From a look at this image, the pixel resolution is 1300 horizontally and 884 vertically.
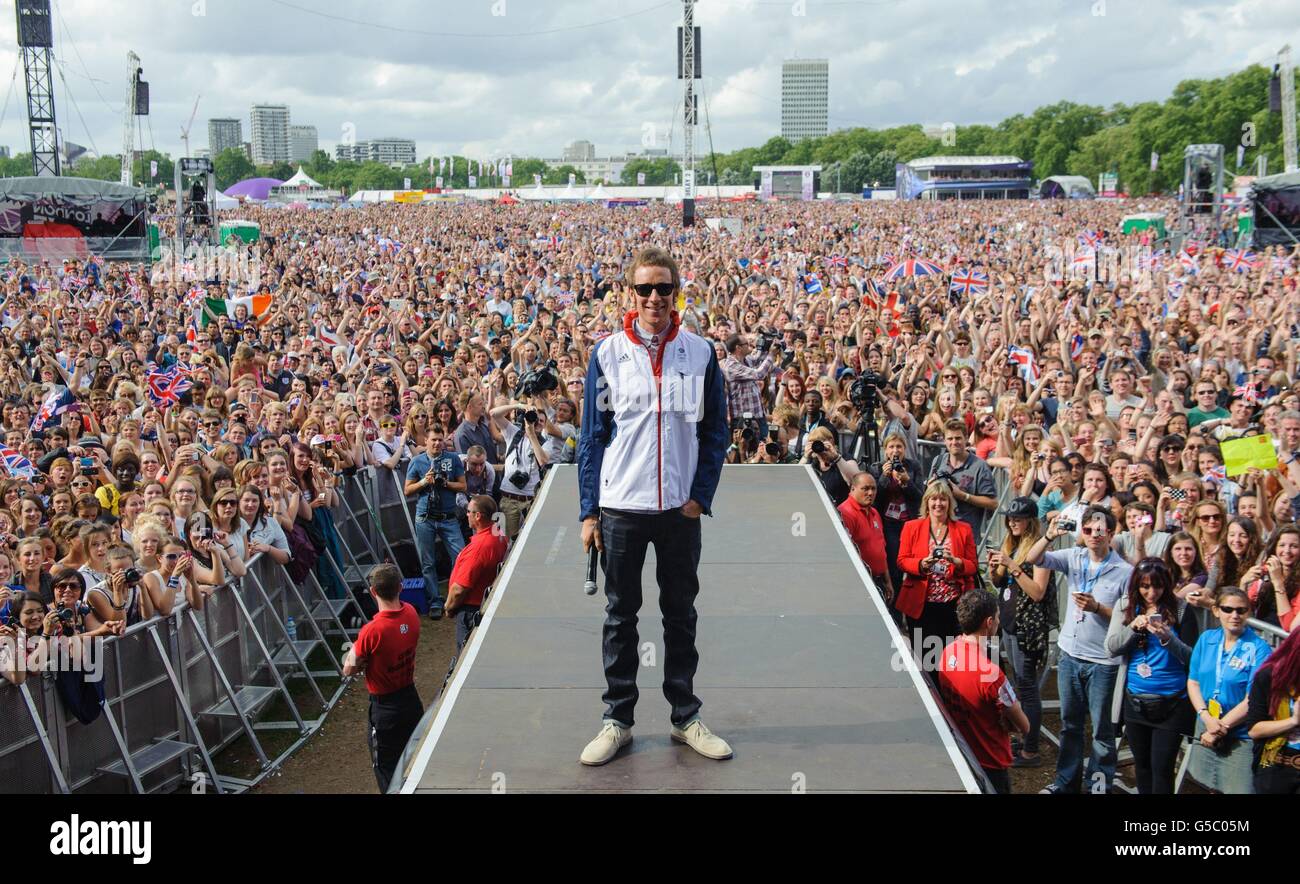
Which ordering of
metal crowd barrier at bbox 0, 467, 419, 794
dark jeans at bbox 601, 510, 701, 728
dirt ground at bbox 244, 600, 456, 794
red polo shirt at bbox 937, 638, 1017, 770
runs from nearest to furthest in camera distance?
dark jeans at bbox 601, 510, 701, 728
red polo shirt at bbox 937, 638, 1017, 770
metal crowd barrier at bbox 0, 467, 419, 794
dirt ground at bbox 244, 600, 456, 794

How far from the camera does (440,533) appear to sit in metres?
10.9

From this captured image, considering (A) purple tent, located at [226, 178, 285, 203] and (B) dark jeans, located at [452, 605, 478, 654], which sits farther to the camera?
(A) purple tent, located at [226, 178, 285, 203]

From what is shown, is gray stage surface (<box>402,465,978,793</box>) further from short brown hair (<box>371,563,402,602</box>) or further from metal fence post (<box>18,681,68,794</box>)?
metal fence post (<box>18,681,68,794</box>)

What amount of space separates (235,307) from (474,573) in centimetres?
1260

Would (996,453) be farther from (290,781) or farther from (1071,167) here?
(1071,167)

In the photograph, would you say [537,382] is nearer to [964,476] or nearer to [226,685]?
[964,476]

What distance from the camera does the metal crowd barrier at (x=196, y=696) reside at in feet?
21.0

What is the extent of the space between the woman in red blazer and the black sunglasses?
3.72 meters

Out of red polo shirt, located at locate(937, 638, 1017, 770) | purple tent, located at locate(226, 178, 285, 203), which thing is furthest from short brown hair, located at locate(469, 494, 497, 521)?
purple tent, located at locate(226, 178, 285, 203)

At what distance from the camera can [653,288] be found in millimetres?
4648

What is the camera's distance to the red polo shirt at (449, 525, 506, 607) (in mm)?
8250

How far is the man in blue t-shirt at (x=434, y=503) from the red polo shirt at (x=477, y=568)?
2.49 m

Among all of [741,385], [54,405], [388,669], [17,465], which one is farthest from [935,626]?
[54,405]

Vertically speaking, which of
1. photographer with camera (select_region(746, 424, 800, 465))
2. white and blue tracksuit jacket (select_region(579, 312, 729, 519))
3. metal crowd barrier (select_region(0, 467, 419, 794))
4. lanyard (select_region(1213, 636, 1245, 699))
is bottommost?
metal crowd barrier (select_region(0, 467, 419, 794))
